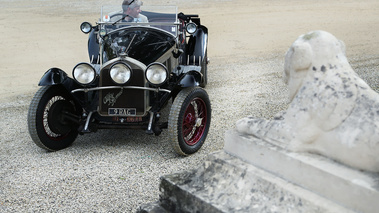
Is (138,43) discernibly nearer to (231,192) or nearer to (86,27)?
(86,27)

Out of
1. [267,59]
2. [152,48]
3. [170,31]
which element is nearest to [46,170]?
[152,48]

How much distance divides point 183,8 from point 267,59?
747cm

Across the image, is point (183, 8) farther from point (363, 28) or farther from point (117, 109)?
point (117, 109)

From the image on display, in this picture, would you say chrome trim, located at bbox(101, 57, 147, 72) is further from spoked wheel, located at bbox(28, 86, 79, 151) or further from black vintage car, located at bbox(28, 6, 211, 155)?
spoked wheel, located at bbox(28, 86, 79, 151)

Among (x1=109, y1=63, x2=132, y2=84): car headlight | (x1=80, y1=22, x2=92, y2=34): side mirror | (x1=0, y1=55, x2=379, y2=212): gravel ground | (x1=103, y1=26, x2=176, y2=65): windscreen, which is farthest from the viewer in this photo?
(x1=80, y1=22, x2=92, y2=34): side mirror

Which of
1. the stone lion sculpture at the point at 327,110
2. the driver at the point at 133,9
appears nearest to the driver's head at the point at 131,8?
the driver at the point at 133,9

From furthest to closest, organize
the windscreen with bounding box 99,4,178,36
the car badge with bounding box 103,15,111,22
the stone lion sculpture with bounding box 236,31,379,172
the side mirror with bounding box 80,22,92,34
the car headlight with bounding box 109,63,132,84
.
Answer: the side mirror with bounding box 80,22,92,34
the car badge with bounding box 103,15,111,22
the windscreen with bounding box 99,4,178,36
the car headlight with bounding box 109,63,132,84
the stone lion sculpture with bounding box 236,31,379,172

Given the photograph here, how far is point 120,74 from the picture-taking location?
14.6 ft

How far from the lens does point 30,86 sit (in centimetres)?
780

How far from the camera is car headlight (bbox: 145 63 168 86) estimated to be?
4.45 metres

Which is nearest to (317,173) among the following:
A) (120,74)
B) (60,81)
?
(120,74)

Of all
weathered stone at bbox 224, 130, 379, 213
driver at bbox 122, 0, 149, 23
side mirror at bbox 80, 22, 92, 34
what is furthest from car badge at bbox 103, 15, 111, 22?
weathered stone at bbox 224, 130, 379, 213

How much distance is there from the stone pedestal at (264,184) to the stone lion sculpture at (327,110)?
83mm

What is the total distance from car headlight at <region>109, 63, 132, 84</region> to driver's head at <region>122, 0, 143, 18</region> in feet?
5.08
